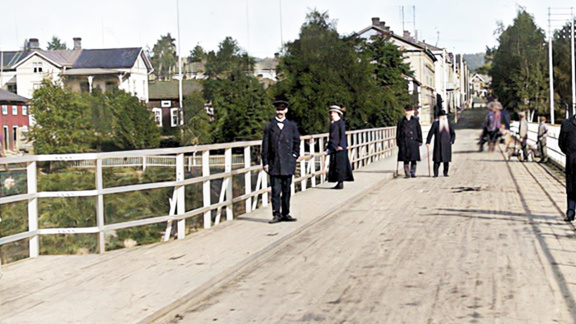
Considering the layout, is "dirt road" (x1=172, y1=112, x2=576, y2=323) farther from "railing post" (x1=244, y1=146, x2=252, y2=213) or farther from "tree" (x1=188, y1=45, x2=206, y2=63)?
"tree" (x1=188, y1=45, x2=206, y2=63)

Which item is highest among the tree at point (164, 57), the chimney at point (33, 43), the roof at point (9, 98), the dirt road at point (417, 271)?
the tree at point (164, 57)

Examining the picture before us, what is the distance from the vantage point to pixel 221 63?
348ft

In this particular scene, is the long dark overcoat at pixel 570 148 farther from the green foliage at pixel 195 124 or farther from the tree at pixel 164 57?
the tree at pixel 164 57

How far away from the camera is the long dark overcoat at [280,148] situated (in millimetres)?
12250

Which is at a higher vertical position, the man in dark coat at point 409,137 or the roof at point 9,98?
the roof at point 9,98

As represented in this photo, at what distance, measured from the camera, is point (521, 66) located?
3595 inches

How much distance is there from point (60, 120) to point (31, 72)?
15.8 meters

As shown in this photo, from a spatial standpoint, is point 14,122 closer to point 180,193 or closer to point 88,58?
point 88,58

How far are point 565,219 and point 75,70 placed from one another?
70.4 metres

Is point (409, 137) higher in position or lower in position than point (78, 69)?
lower

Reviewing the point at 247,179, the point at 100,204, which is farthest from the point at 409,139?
the point at 100,204

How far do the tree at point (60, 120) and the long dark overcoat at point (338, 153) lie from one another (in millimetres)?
40659

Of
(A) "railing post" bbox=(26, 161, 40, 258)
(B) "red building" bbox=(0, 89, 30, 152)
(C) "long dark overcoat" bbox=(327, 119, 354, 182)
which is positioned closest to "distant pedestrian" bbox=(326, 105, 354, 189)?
(C) "long dark overcoat" bbox=(327, 119, 354, 182)

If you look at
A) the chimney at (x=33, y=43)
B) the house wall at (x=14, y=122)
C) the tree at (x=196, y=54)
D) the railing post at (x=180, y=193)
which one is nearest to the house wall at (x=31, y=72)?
the house wall at (x=14, y=122)
